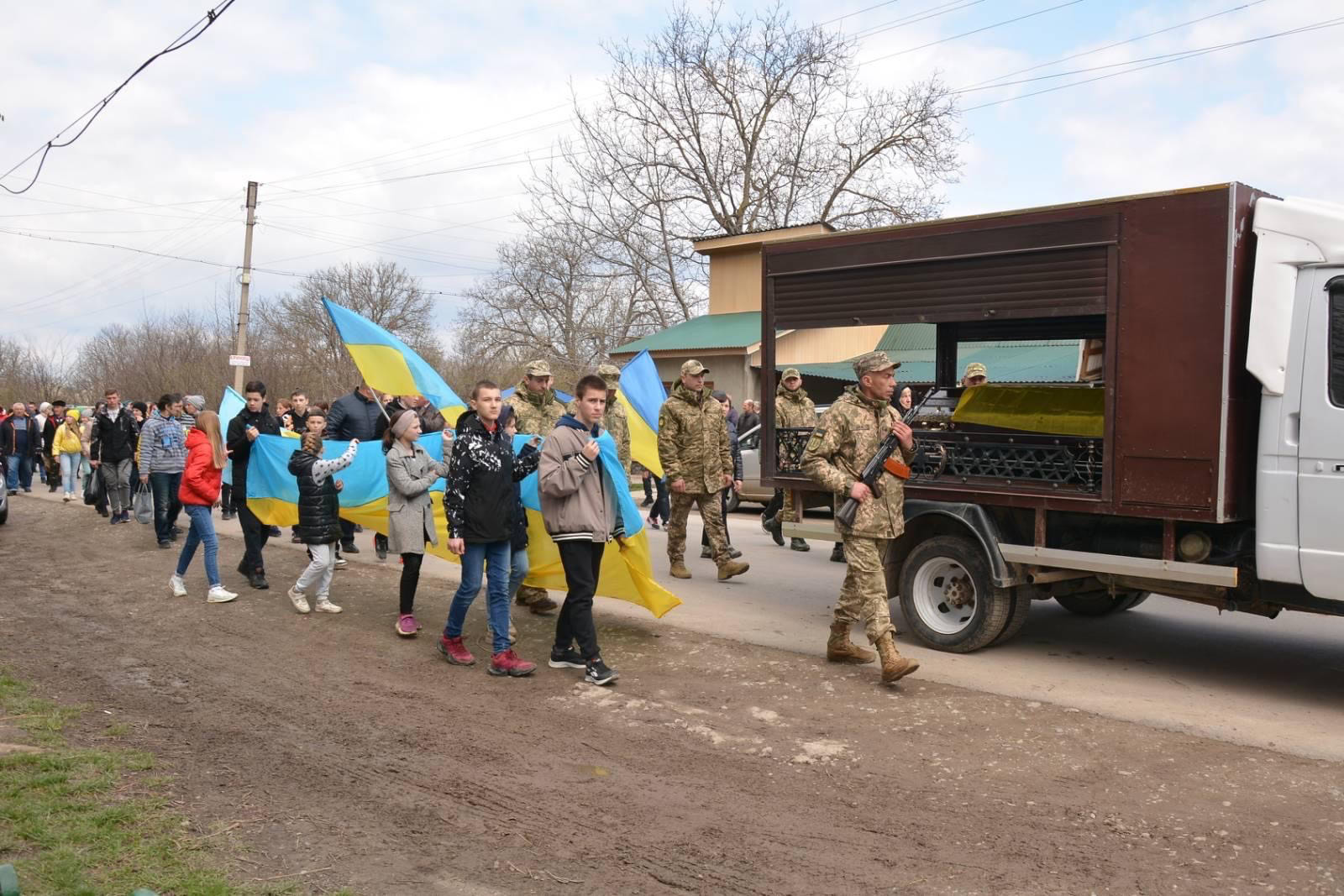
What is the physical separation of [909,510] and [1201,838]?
144 inches

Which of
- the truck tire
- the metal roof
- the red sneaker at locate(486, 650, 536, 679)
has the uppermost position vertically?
the metal roof

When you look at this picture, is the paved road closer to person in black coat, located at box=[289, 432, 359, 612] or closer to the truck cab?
the truck cab

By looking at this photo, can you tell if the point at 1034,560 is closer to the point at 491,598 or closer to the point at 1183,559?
the point at 1183,559

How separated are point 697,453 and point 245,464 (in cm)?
461

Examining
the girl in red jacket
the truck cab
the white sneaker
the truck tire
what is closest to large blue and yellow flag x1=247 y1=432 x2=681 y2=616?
the girl in red jacket

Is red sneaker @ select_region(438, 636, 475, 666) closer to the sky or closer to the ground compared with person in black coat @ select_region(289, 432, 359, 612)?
closer to the ground

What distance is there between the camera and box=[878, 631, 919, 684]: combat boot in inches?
249

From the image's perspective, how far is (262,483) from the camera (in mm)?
10625

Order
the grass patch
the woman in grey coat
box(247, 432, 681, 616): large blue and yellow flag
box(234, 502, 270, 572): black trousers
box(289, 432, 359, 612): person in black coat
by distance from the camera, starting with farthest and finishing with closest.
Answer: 1. box(234, 502, 270, 572): black trousers
2. box(289, 432, 359, 612): person in black coat
3. the woman in grey coat
4. box(247, 432, 681, 616): large blue and yellow flag
5. the grass patch

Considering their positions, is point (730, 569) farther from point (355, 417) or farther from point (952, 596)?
point (355, 417)

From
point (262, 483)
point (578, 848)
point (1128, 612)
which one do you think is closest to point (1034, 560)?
point (1128, 612)

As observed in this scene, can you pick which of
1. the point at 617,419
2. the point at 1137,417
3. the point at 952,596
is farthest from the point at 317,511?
the point at 1137,417

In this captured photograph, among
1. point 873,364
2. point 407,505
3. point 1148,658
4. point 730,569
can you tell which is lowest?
point 1148,658

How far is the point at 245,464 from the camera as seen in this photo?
10.7 m
